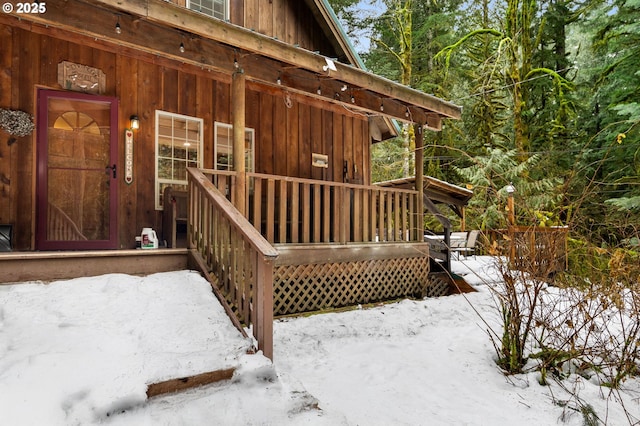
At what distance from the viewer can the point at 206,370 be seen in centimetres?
277

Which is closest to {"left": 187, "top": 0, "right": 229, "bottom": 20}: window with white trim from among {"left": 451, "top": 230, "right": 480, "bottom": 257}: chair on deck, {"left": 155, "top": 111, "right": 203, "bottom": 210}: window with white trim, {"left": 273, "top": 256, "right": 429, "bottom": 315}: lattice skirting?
{"left": 155, "top": 111, "right": 203, "bottom": 210}: window with white trim

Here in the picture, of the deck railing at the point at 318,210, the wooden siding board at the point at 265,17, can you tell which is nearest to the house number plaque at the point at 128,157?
the deck railing at the point at 318,210

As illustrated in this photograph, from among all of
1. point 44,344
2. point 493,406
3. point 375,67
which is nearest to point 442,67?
point 375,67

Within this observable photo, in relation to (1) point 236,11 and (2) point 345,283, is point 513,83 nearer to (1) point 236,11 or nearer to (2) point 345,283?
(1) point 236,11

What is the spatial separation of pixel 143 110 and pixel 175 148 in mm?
762

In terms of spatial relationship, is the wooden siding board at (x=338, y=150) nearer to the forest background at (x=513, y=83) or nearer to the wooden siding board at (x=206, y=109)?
the wooden siding board at (x=206, y=109)

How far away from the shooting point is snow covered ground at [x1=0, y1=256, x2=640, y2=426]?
2.40 metres

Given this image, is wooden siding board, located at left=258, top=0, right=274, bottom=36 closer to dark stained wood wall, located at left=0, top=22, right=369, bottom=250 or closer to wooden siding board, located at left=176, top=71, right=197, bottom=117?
dark stained wood wall, located at left=0, top=22, right=369, bottom=250

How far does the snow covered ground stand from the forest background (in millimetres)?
8782

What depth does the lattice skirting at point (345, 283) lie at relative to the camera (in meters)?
5.54

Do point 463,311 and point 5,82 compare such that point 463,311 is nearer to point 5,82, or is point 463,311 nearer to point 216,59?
point 216,59

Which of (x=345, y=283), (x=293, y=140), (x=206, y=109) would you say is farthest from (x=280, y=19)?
(x=345, y=283)

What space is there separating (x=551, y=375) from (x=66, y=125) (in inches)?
296

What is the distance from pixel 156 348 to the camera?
2.94 m
